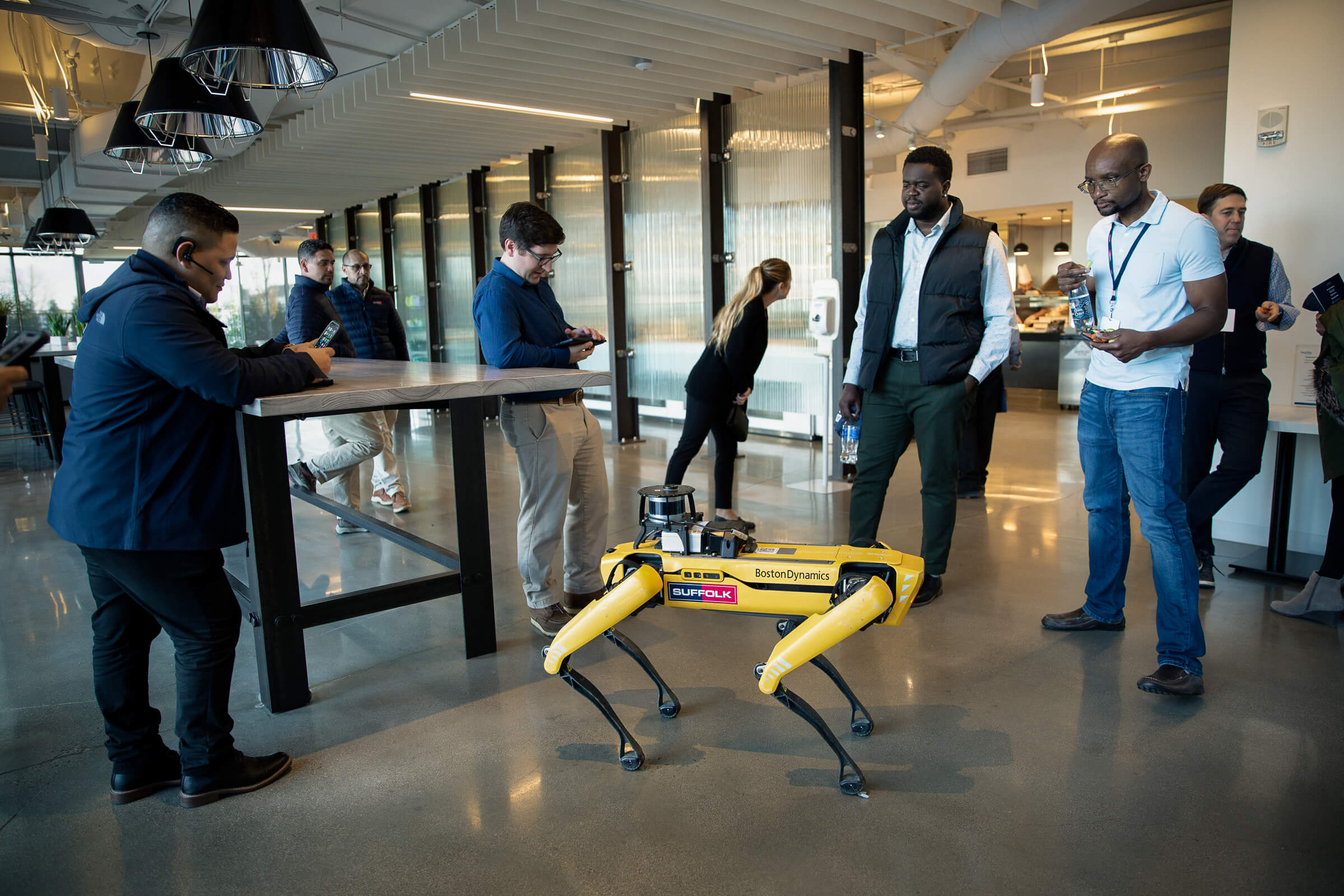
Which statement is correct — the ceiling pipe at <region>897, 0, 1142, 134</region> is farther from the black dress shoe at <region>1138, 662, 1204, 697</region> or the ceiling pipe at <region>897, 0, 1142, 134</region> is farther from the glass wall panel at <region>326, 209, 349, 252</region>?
the glass wall panel at <region>326, 209, 349, 252</region>

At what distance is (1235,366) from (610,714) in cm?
321

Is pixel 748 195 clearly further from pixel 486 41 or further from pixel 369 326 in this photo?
pixel 369 326

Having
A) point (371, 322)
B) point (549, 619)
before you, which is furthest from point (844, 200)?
point (549, 619)

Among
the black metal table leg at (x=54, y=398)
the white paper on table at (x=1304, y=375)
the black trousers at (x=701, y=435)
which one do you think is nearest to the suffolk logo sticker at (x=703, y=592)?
the black trousers at (x=701, y=435)

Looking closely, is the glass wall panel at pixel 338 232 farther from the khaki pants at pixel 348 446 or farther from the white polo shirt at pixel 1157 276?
the white polo shirt at pixel 1157 276

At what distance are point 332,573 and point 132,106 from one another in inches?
120

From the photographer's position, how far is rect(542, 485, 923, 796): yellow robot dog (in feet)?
6.81

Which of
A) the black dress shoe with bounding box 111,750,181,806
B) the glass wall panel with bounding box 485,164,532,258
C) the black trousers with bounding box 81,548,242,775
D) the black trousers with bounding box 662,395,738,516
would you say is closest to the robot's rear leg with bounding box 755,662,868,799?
the black trousers with bounding box 81,548,242,775

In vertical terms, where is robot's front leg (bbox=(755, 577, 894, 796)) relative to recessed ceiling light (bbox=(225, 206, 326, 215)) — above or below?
below

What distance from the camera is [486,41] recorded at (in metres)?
5.61

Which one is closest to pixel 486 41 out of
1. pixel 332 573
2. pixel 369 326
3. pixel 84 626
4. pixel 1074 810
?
pixel 369 326

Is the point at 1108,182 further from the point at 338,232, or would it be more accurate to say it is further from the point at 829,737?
the point at 338,232

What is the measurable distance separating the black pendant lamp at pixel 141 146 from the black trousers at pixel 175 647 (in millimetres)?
3470

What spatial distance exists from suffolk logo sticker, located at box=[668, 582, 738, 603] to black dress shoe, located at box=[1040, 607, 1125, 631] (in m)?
1.83
